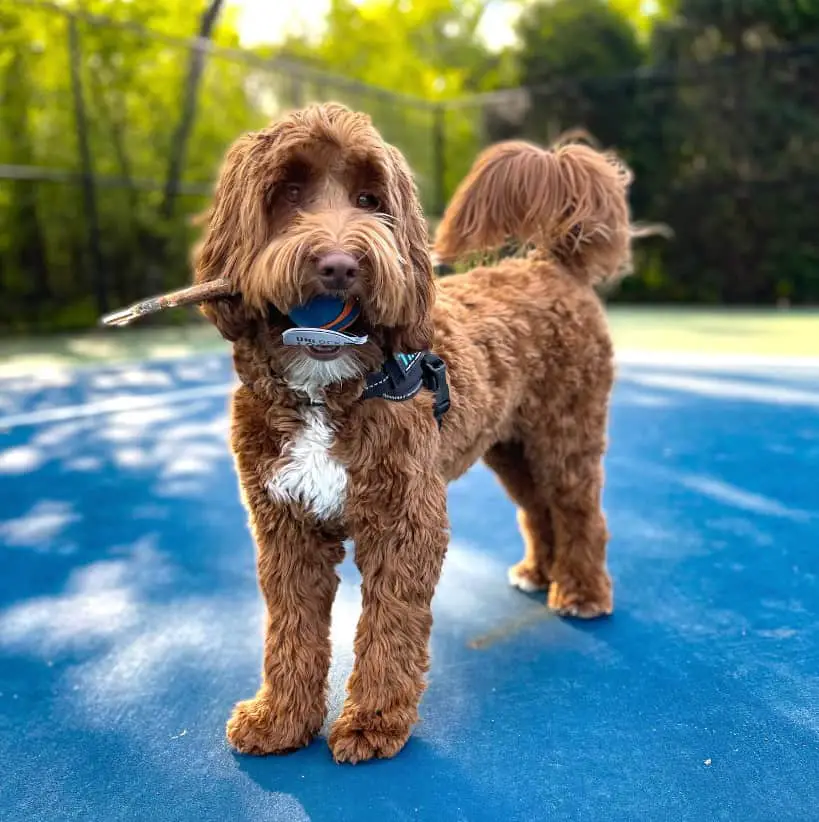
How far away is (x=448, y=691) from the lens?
2.54 m

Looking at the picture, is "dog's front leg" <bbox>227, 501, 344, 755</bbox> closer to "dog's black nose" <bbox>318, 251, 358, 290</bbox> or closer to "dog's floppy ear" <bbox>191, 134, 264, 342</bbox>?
"dog's floppy ear" <bbox>191, 134, 264, 342</bbox>

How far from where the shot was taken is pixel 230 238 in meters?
1.98

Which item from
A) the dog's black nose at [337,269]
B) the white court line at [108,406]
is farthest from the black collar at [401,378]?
the white court line at [108,406]

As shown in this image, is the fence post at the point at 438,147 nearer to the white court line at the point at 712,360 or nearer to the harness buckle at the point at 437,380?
the white court line at the point at 712,360

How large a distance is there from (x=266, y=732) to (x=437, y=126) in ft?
58.1

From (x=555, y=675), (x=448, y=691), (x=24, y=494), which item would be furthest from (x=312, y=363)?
(x=24, y=494)

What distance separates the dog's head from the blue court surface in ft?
3.70

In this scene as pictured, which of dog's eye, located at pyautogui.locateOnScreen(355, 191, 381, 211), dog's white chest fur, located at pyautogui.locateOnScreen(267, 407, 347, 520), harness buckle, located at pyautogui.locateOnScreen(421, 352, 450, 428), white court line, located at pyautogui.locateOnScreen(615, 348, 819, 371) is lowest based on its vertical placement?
white court line, located at pyautogui.locateOnScreen(615, 348, 819, 371)

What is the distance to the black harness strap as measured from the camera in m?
2.11

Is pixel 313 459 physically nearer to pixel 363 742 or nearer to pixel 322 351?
pixel 322 351

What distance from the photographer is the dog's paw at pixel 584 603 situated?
3.03m

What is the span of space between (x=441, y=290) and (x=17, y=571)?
2.17m

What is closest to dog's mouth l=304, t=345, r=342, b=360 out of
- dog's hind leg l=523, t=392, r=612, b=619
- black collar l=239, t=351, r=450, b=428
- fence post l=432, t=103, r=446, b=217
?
black collar l=239, t=351, r=450, b=428

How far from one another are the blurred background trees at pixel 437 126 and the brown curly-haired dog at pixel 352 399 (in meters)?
11.3
